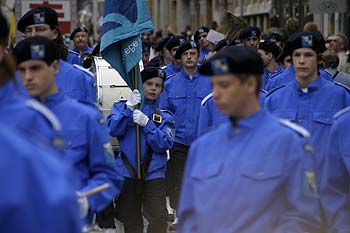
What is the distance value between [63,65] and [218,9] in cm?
3780

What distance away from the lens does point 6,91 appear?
3719 millimetres

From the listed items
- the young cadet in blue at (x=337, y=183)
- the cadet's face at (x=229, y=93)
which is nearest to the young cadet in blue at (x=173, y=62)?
the young cadet in blue at (x=337, y=183)

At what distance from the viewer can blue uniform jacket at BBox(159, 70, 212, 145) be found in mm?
12562

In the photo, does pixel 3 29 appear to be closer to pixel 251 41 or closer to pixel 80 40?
pixel 251 41

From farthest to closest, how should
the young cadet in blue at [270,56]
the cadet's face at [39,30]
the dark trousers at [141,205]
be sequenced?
the young cadet in blue at [270,56]
the dark trousers at [141,205]
the cadet's face at [39,30]

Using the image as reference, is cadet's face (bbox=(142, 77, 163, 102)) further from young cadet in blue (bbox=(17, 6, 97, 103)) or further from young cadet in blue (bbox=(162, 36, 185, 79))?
young cadet in blue (bbox=(162, 36, 185, 79))

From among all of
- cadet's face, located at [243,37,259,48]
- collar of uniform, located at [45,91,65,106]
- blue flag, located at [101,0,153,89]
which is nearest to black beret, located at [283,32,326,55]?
blue flag, located at [101,0,153,89]

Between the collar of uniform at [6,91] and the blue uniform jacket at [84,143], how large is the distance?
2.43 m

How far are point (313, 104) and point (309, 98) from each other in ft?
0.19

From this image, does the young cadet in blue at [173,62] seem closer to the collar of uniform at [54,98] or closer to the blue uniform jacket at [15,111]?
the collar of uniform at [54,98]

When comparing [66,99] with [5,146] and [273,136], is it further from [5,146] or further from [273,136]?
[5,146]

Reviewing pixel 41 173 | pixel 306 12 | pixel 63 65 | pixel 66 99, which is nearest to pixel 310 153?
pixel 66 99

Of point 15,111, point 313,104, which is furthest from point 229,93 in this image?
point 313,104

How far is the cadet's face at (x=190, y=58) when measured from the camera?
1293cm
